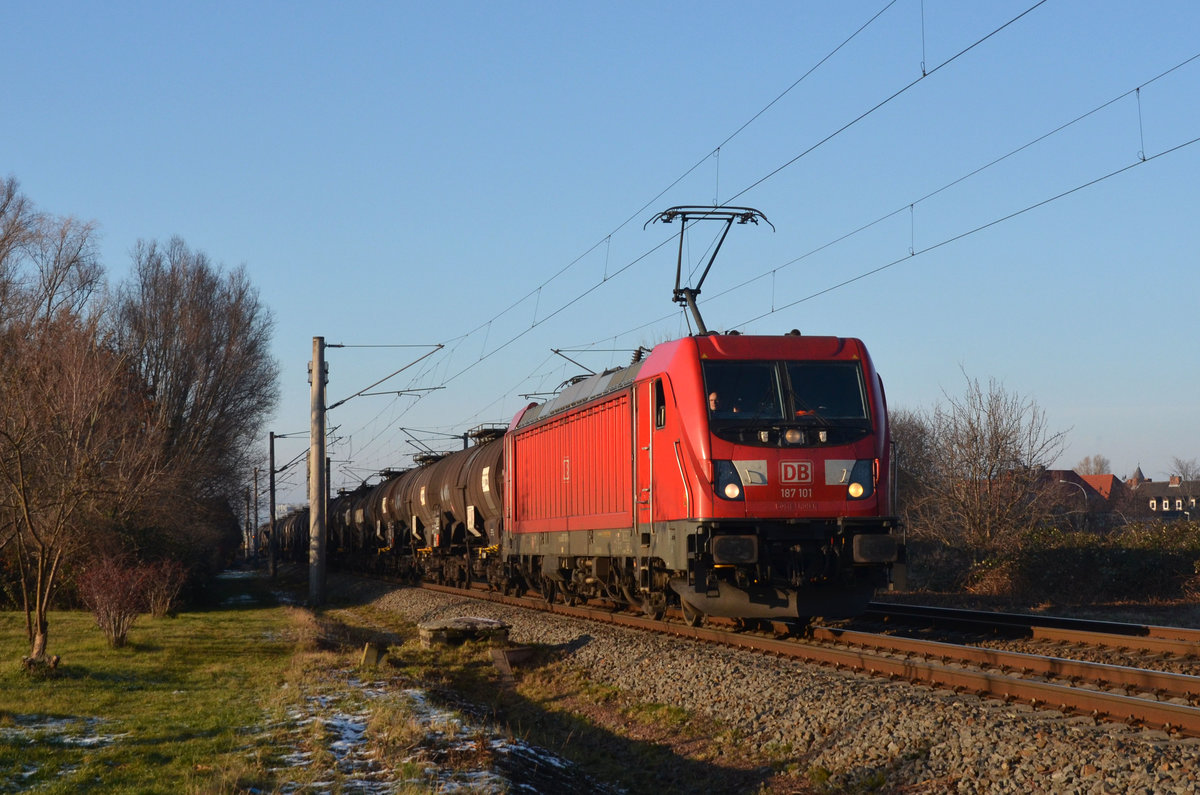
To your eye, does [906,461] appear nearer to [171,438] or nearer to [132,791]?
[171,438]

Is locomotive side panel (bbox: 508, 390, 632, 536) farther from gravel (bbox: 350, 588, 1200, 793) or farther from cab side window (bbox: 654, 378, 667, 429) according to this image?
gravel (bbox: 350, 588, 1200, 793)

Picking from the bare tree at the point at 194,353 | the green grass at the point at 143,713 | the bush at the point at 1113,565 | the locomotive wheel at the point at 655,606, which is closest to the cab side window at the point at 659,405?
the locomotive wheel at the point at 655,606

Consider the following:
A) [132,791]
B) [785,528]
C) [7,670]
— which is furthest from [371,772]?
[7,670]

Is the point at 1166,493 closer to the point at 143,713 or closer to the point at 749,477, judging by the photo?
the point at 749,477

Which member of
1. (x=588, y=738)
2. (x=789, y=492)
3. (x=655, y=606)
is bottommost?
(x=588, y=738)

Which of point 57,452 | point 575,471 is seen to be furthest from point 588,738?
point 57,452

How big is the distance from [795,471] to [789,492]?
27 cm

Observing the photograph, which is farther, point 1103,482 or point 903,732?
point 1103,482

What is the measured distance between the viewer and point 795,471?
1288 cm

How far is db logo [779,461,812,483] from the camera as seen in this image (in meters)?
12.9

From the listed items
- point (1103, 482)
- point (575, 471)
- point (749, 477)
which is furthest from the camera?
point (1103, 482)

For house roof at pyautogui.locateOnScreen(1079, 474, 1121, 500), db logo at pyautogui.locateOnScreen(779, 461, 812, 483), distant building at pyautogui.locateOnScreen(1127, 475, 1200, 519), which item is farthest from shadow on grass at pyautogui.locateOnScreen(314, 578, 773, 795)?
house roof at pyautogui.locateOnScreen(1079, 474, 1121, 500)

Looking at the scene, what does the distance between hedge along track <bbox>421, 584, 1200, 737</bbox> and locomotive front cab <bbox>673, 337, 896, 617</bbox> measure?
2.34 feet

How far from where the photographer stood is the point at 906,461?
6069 centimetres
